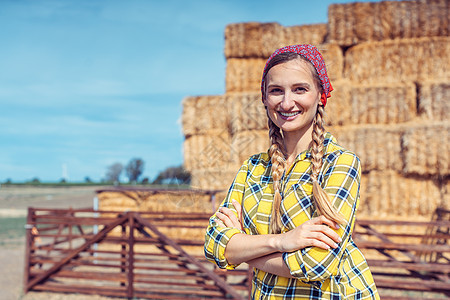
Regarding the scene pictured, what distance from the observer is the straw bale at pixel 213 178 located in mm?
10234

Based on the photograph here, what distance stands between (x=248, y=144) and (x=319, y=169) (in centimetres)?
856

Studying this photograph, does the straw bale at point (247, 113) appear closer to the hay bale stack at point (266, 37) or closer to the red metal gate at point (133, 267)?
the hay bale stack at point (266, 37)

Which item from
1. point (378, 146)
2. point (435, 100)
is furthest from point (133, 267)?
point (435, 100)

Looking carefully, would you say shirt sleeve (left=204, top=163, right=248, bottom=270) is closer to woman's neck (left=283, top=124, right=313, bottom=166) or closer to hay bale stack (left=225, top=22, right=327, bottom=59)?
woman's neck (left=283, top=124, right=313, bottom=166)

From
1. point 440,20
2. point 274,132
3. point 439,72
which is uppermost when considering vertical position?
point 440,20

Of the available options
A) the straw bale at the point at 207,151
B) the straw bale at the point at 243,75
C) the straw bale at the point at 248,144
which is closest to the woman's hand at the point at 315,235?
the straw bale at the point at 248,144

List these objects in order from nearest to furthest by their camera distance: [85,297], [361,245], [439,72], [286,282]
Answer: [286,282], [361,245], [85,297], [439,72]

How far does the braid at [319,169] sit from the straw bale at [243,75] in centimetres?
942

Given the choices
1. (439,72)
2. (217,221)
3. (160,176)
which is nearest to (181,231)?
(439,72)

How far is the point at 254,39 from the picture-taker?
1121 cm

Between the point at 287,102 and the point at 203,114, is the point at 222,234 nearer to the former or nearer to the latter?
the point at 287,102

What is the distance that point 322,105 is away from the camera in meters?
1.94

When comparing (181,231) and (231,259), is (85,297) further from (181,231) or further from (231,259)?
(231,259)

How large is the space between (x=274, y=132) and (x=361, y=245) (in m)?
3.96
